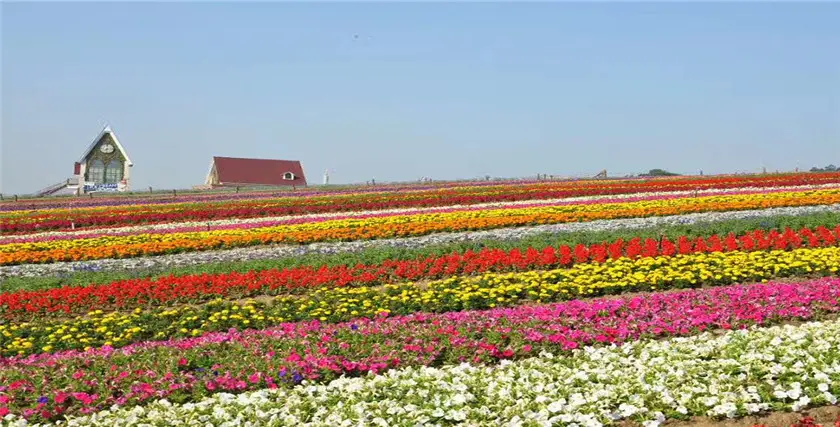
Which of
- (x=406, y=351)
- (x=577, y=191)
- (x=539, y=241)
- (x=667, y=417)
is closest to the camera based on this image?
(x=667, y=417)

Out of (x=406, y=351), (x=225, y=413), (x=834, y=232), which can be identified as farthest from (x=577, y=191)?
(x=225, y=413)

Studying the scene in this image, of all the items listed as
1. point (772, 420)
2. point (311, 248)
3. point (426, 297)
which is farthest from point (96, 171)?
point (772, 420)

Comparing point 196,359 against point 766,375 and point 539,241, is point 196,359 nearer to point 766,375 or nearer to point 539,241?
point 766,375

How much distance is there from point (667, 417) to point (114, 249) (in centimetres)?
1800

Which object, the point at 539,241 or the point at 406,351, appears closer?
the point at 406,351

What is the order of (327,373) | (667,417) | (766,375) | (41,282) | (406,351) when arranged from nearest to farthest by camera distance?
(667,417)
(766,375)
(327,373)
(406,351)
(41,282)

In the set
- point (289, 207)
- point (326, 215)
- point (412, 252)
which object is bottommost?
point (412, 252)

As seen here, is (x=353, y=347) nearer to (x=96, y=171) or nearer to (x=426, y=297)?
(x=426, y=297)

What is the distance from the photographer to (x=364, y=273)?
14695 mm

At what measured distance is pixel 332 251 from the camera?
771 inches

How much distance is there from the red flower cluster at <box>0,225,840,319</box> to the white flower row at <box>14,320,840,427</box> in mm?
6272

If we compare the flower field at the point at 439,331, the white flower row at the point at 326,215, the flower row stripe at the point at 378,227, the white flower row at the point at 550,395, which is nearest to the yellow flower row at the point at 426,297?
the flower field at the point at 439,331

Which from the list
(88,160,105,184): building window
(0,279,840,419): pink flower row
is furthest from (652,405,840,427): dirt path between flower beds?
(88,160,105,184): building window

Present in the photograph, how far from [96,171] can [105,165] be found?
92cm
